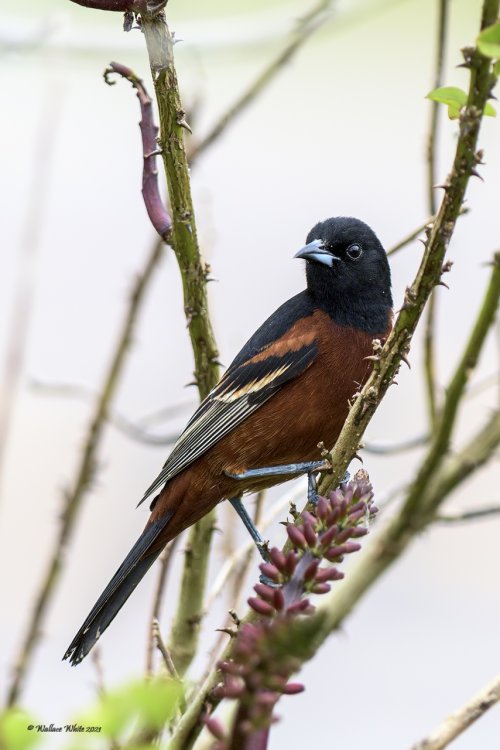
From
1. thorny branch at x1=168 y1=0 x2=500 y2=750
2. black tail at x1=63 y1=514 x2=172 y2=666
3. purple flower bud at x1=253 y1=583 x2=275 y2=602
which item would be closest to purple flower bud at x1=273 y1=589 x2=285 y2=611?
purple flower bud at x1=253 y1=583 x2=275 y2=602

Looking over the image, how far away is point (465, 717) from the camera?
1486 millimetres

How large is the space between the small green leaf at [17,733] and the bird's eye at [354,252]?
293 cm

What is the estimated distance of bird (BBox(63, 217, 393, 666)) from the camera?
3.25m

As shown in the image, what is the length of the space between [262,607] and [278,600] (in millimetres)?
41

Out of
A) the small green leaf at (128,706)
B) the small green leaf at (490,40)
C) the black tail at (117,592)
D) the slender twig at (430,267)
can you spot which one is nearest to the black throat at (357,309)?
the black tail at (117,592)

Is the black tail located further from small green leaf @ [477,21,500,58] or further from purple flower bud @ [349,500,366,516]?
small green leaf @ [477,21,500,58]

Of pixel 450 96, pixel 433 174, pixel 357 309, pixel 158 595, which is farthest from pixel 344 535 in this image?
pixel 357 309

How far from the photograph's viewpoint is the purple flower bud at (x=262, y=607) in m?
0.96

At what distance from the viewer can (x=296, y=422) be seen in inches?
129

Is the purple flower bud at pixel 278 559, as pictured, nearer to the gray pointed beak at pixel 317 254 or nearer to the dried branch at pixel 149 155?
the dried branch at pixel 149 155

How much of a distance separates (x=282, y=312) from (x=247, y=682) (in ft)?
9.86

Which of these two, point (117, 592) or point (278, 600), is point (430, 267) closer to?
point (278, 600)

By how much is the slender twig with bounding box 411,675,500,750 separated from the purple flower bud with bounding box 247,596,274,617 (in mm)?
618

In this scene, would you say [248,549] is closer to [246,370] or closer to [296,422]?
[296,422]
